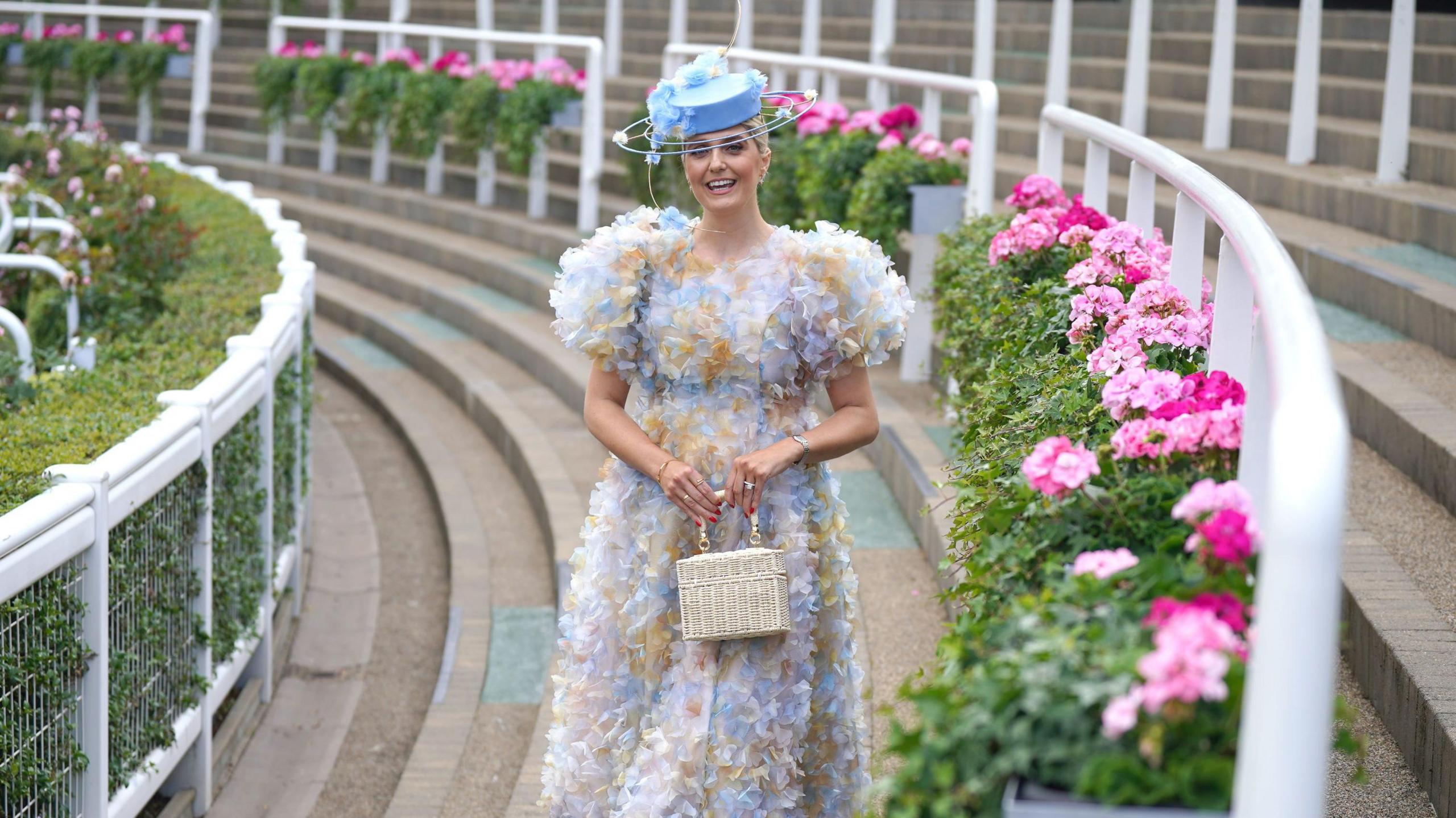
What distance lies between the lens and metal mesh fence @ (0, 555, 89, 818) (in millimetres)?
3127

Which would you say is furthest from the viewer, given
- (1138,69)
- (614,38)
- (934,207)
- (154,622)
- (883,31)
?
(614,38)

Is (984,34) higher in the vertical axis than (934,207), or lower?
higher

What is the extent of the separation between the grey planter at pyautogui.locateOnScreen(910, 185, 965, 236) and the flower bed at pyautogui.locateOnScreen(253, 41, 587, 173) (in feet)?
16.4

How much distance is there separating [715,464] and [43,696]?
1.49m

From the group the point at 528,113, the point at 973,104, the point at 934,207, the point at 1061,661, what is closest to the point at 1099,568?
the point at 1061,661

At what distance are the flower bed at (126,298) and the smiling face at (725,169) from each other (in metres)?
1.68

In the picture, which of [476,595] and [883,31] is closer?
[476,595]

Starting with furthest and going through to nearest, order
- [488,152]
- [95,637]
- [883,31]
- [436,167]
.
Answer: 1. [436,167]
2. [488,152]
3. [883,31]
4. [95,637]

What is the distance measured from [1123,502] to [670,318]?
3.45 feet

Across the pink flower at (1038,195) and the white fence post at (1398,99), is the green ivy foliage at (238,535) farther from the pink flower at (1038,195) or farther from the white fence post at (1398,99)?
the white fence post at (1398,99)

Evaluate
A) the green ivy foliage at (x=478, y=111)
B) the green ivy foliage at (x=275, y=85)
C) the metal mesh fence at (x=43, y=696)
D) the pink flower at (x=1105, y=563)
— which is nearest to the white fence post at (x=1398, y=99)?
the pink flower at (x=1105, y=563)

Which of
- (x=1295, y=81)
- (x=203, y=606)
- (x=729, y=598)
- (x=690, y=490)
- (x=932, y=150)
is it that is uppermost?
(x=1295, y=81)

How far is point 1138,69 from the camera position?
832 centimetres

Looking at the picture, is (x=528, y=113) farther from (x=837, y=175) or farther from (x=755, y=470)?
(x=755, y=470)
